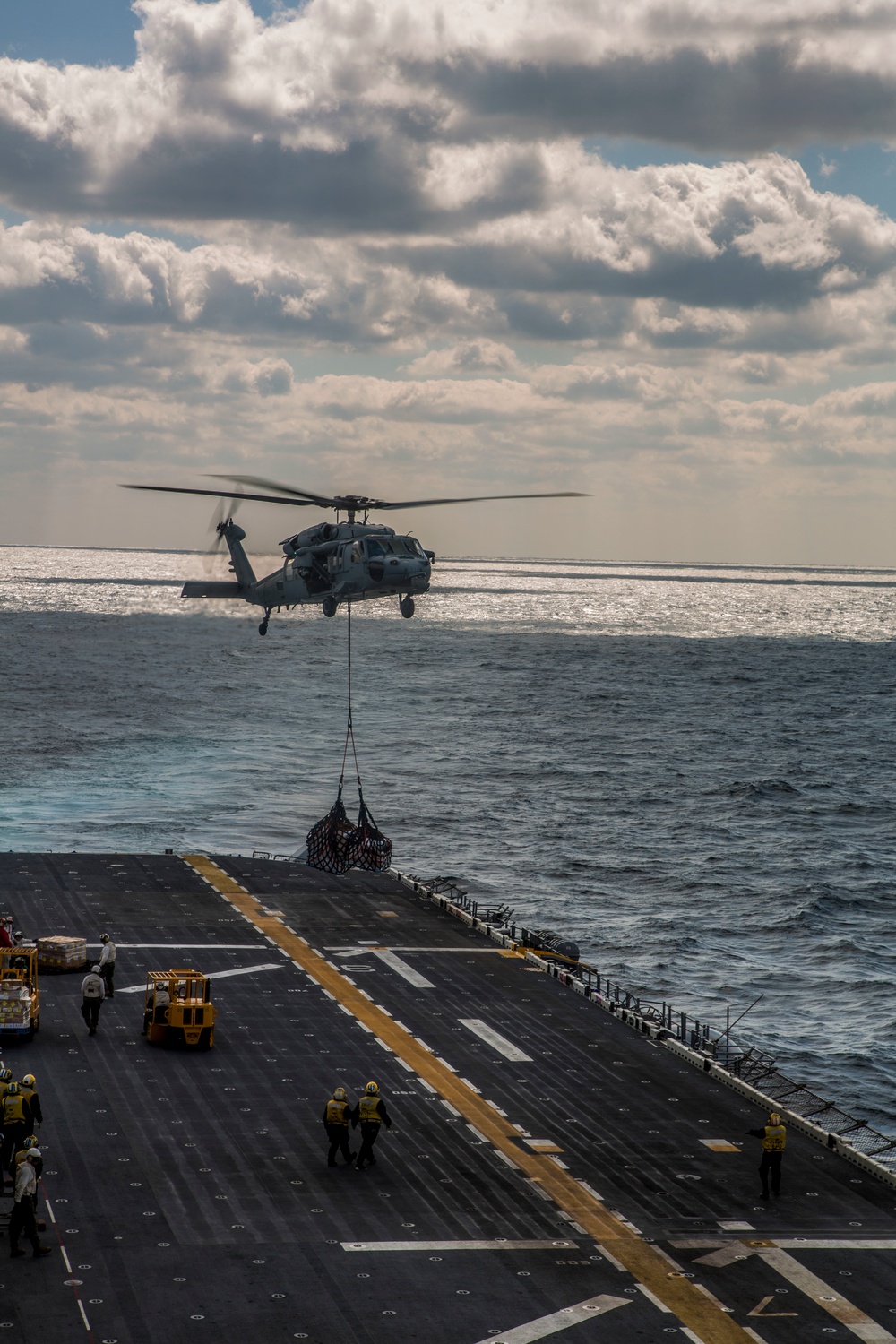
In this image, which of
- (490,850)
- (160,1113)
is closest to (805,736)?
(490,850)

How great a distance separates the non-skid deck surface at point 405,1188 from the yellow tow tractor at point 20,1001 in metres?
0.80

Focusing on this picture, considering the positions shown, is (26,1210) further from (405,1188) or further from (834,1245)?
(834,1245)

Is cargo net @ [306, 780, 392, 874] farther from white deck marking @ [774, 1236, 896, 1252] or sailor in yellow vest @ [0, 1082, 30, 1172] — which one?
white deck marking @ [774, 1236, 896, 1252]

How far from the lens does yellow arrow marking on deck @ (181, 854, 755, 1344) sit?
29.2 meters

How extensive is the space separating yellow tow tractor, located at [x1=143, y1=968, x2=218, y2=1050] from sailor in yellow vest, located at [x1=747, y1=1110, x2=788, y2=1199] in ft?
56.9

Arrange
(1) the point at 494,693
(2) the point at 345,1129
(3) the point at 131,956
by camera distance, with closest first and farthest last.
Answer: (2) the point at 345,1129 → (3) the point at 131,956 → (1) the point at 494,693

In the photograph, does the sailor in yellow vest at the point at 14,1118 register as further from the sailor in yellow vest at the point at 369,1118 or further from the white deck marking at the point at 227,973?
the white deck marking at the point at 227,973

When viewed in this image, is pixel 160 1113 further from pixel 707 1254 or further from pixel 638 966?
pixel 638 966

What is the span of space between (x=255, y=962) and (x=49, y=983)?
806cm

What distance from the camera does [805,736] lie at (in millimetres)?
151000

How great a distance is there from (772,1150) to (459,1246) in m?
8.37

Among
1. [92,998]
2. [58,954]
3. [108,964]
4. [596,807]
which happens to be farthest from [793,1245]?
[596,807]

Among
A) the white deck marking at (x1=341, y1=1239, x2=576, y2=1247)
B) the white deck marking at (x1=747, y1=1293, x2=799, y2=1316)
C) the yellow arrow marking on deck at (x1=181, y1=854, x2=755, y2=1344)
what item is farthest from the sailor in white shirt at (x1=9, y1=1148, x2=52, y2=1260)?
the white deck marking at (x1=747, y1=1293, x2=799, y2=1316)

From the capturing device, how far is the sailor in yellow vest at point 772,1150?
115 ft
